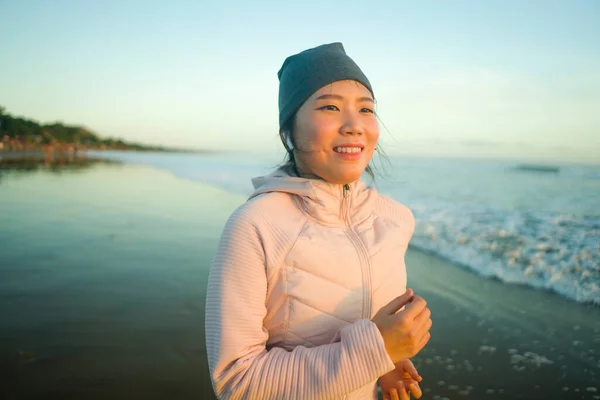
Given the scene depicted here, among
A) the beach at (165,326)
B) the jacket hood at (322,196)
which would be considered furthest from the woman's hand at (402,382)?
the beach at (165,326)

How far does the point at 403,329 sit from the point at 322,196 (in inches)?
23.1

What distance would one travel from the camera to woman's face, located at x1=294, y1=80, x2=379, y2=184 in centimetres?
145

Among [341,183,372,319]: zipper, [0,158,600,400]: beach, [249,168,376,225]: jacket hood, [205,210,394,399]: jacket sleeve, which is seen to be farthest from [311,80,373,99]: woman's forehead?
[0,158,600,400]: beach

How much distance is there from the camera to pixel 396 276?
5.25 ft

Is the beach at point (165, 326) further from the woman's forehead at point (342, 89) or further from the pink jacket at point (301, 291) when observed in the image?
the woman's forehead at point (342, 89)

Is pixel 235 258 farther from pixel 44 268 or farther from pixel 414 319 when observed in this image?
pixel 44 268

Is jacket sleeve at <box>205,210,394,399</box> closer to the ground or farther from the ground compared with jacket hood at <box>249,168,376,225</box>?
closer to the ground

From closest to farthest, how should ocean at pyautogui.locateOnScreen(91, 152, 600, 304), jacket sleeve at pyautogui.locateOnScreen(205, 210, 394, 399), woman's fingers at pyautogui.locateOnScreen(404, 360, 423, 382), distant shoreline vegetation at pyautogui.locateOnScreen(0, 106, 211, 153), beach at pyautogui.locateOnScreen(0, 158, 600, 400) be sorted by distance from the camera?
jacket sleeve at pyautogui.locateOnScreen(205, 210, 394, 399), woman's fingers at pyautogui.locateOnScreen(404, 360, 423, 382), beach at pyautogui.locateOnScreen(0, 158, 600, 400), ocean at pyautogui.locateOnScreen(91, 152, 600, 304), distant shoreline vegetation at pyautogui.locateOnScreen(0, 106, 211, 153)

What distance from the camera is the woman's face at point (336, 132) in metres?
1.45

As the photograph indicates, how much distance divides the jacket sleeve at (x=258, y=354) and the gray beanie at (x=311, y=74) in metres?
A: 0.66

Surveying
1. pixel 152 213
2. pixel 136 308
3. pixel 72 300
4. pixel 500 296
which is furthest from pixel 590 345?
pixel 152 213

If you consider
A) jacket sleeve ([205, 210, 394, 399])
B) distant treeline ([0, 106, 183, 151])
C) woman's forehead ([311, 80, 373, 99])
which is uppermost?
distant treeline ([0, 106, 183, 151])

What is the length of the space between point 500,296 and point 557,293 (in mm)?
922

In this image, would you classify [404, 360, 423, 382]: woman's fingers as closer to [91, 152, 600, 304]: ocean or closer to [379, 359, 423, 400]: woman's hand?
[379, 359, 423, 400]: woman's hand
